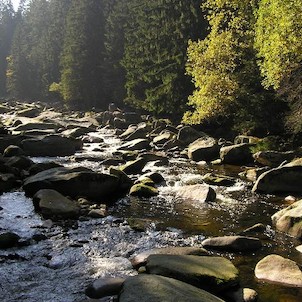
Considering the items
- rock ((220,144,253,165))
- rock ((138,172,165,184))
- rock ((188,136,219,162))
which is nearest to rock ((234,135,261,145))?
rock ((188,136,219,162))

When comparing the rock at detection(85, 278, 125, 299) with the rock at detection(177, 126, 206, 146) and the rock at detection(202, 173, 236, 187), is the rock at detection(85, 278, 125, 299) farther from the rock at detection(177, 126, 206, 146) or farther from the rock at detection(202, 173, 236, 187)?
the rock at detection(177, 126, 206, 146)

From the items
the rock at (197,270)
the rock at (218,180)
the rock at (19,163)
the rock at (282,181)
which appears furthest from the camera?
the rock at (19,163)

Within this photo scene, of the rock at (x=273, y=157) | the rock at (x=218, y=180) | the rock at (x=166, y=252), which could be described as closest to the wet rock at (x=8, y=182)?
the rock at (x=218, y=180)

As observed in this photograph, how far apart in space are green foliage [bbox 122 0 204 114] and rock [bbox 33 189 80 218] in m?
20.7

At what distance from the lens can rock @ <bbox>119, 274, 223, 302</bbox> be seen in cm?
621

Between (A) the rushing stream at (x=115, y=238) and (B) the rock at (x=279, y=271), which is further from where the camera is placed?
(B) the rock at (x=279, y=271)

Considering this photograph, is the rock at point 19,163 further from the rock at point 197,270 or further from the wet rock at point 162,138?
the wet rock at point 162,138

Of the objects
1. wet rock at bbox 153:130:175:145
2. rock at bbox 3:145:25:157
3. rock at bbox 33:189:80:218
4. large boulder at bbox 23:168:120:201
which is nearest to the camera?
rock at bbox 33:189:80:218

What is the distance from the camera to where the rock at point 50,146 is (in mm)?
22391

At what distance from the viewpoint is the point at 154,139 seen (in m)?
27.6

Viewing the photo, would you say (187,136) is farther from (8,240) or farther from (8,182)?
(8,240)

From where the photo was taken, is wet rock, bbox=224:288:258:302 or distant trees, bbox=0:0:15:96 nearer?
wet rock, bbox=224:288:258:302

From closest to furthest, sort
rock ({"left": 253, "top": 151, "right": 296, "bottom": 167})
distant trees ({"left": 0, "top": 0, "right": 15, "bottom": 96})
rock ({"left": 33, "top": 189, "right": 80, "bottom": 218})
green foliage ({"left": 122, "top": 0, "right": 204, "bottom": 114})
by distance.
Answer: rock ({"left": 33, "top": 189, "right": 80, "bottom": 218}) < rock ({"left": 253, "top": 151, "right": 296, "bottom": 167}) < green foliage ({"left": 122, "top": 0, "right": 204, "bottom": 114}) < distant trees ({"left": 0, "top": 0, "right": 15, "bottom": 96})

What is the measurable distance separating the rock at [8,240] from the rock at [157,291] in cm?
385
